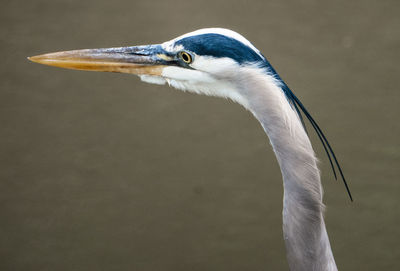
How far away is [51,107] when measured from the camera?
74.0 inches

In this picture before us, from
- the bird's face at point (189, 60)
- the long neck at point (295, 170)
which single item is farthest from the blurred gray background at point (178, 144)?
the long neck at point (295, 170)

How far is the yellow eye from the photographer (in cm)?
103

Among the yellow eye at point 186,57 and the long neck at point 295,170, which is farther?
the yellow eye at point 186,57

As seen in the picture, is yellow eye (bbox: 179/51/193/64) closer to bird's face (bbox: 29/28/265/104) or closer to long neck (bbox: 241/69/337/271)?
bird's face (bbox: 29/28/265/104)

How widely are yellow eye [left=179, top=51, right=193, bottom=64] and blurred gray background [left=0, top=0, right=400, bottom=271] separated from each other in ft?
2.88

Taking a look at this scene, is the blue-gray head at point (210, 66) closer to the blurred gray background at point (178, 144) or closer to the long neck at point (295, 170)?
the long neck at point (295, 170)

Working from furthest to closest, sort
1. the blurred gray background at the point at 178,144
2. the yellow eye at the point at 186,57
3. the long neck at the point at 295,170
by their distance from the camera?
the blurred gray background at the point at 178,144 → the yellow eye at the point at 186,57 → the long neck at the point at 295,170

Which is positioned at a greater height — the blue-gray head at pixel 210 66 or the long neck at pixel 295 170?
the blue-gray head at pixel 210 66

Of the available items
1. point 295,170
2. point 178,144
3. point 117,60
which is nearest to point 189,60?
point 117,60

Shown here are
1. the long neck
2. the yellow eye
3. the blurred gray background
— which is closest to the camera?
the long neck

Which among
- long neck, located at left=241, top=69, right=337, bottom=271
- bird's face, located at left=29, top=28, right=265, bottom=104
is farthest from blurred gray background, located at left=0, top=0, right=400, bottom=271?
long neck, located at left=241, top=69, right=337, bottom=271

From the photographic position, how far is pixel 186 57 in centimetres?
104

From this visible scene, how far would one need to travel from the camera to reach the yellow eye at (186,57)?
1.03 m

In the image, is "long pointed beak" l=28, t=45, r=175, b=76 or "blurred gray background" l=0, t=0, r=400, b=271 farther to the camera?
"blurred gray background" l=0, t=0, r=400, b=271
